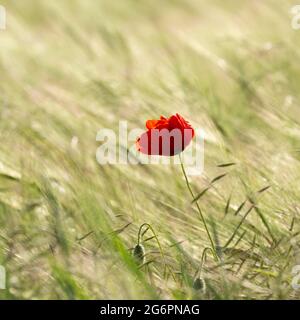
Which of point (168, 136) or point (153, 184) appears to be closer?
point (168, 136)

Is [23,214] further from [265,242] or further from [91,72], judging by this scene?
[91,72]

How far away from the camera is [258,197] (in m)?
1.20

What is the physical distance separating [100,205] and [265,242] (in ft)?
0.62

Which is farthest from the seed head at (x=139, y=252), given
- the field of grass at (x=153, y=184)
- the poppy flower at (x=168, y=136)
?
the poppy flower at (x=168, y=136)

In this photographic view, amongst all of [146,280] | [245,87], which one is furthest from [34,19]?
[146,280]

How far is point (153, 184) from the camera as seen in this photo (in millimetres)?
1325

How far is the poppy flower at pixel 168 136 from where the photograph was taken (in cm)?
119

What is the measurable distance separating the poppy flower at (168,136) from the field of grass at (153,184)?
0.26 feet

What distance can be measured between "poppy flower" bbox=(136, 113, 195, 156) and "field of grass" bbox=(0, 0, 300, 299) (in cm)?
8

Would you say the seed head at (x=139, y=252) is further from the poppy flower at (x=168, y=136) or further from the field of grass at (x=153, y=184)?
the poppy flower at (x=168, y=136)

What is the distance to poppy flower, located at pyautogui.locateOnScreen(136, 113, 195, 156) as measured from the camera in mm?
1186

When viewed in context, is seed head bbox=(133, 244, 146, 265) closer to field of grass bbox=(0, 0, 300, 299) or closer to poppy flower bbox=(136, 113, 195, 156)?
field of grass bbox=(0, 0, 300, 299)

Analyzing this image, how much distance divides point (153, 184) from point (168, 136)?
15cm

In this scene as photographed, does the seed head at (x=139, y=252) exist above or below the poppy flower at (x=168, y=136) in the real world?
below
